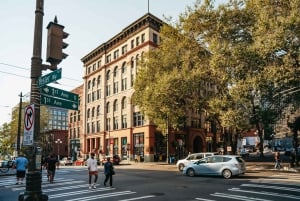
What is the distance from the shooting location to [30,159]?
6.79 meters

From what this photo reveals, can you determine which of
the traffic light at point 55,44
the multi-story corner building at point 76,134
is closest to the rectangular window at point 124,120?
the multi-story corner building at point 76,134

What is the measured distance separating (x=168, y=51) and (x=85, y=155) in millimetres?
41257

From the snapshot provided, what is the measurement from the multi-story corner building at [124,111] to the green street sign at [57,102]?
36780 millimetres

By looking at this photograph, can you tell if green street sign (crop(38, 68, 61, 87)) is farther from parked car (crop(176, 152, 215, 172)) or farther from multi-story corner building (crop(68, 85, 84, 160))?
multi-story corner building (crop(68, 85, 84, 160))

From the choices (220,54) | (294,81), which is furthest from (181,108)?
(294,81)

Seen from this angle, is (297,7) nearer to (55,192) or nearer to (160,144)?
(55,192)

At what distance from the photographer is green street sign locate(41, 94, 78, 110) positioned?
7641 millimetres

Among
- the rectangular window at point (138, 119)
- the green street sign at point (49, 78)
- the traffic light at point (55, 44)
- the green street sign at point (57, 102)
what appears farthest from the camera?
the rectangular window at point (138, 119)

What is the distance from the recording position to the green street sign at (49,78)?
291 inches

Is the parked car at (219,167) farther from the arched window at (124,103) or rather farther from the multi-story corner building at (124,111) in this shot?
the arched window at (124,103)

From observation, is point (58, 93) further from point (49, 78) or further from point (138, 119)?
point (138, 119)

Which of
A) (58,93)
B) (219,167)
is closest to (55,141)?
(219,167)

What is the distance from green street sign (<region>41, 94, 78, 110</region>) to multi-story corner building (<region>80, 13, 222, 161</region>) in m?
36.8

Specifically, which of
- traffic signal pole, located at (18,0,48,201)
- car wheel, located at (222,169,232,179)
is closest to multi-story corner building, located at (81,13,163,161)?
car wheel, located at (222,169,232,179)
